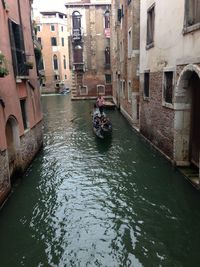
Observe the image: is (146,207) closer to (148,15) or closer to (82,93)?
(148,15)

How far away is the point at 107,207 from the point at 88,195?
2.71 feet

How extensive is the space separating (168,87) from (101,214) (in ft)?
15.7

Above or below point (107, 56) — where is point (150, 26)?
below

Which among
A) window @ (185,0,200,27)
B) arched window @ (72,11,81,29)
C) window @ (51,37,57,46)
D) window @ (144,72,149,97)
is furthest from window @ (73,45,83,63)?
window @ (185,0,200,27)

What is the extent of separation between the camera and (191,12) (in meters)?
6.61

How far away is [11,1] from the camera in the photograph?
308 inches

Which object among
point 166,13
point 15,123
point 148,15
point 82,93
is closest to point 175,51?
point 166,13

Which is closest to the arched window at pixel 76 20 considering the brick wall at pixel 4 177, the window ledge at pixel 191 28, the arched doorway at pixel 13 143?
the arched doorway at pixel 13 143

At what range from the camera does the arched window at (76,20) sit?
27.7 m

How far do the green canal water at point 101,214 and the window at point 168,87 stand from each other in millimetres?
2070

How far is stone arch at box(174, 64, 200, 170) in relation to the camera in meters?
7.35

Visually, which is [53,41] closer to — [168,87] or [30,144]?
[30,144]

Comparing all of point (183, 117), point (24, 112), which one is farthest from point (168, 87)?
point (24, 112)

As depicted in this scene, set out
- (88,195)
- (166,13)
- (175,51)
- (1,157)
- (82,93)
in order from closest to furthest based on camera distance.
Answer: (1,157), (88,195), (175,51), (166,13), (82,93)
